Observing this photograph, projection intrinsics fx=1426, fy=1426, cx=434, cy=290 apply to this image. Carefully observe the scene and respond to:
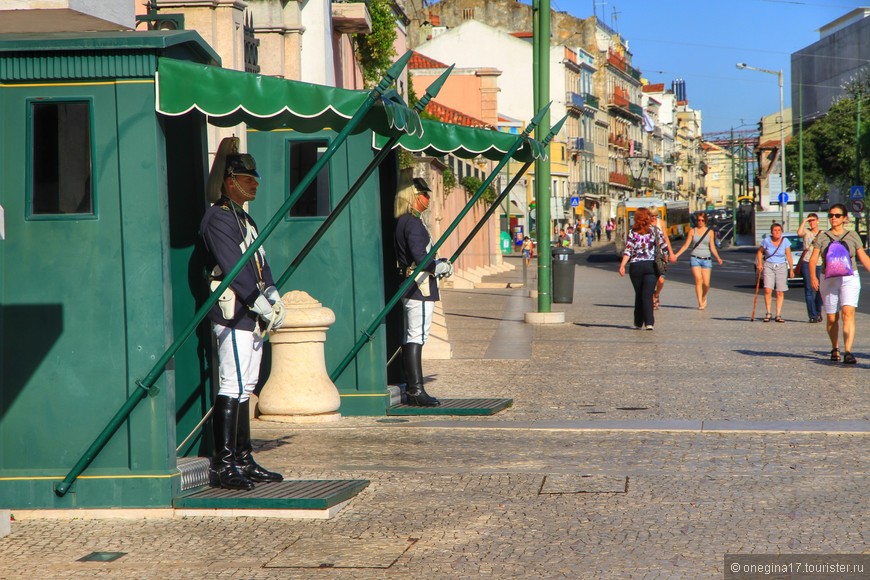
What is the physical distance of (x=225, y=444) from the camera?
24.8 feet

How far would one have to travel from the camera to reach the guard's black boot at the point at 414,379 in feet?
37.3

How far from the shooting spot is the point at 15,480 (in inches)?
277

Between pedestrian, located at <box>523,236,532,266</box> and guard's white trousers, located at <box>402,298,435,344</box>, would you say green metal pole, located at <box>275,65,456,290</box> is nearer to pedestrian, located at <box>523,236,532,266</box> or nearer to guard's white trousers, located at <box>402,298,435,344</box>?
guard's white trousers, located at <box>402,298,435,344</box>

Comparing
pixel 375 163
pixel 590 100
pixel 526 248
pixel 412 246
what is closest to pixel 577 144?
pixel 590 100

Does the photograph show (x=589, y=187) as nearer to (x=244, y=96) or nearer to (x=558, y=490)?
(x=558, y=490)

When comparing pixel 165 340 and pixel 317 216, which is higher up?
pixel 317 216

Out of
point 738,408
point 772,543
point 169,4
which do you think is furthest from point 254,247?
point 169,4

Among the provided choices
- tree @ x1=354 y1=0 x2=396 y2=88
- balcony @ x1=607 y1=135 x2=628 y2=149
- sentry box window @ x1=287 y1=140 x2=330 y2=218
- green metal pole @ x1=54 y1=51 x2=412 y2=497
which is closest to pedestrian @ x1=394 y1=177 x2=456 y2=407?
sentry box window @ x1=287 y1=140 x2=330 y2=218

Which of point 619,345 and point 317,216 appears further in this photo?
point 619,345

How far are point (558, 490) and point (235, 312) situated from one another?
6.39 ft

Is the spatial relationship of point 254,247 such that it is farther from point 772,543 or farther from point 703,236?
point 703,236

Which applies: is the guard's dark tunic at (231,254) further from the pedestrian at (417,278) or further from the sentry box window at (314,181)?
the pedestrian at (417,278)

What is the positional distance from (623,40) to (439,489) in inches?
5342

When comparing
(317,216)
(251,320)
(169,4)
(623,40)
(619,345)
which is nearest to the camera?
(251,320)
